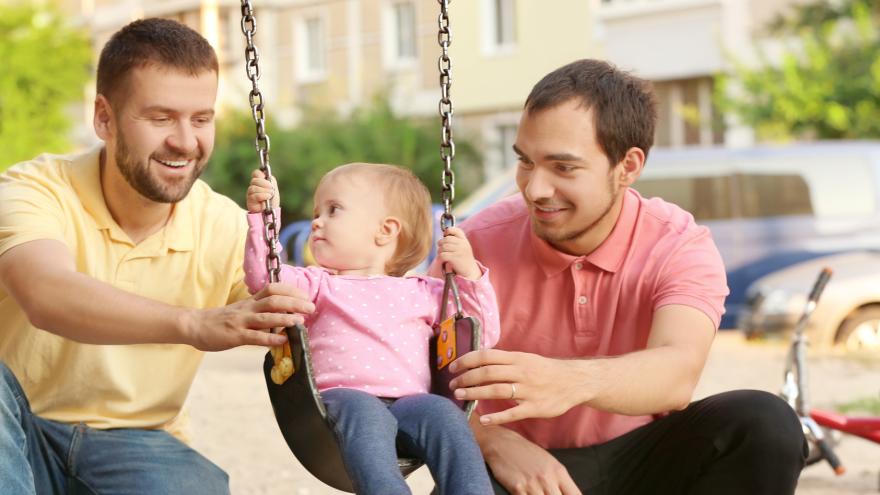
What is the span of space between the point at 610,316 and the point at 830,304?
23.7 feet

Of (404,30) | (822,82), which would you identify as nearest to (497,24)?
(404,30)

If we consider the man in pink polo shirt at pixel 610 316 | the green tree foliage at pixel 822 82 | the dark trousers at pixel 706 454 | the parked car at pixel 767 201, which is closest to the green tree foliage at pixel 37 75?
the green tree foliage at pixel 822 82

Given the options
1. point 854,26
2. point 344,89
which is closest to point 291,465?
point 854,26

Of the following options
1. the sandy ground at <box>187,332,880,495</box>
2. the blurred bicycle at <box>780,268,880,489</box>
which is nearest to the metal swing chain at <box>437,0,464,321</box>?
the blurred bicycle at <box>780,268,880,489</box>

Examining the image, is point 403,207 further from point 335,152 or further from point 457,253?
point 335,152

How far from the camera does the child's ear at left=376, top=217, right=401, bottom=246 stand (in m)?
3.71

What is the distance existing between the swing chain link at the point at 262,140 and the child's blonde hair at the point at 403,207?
0.39 m

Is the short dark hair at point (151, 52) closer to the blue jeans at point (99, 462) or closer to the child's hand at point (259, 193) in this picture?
the child's hand at point (259, 193)

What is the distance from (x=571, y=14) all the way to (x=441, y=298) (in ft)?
67.3

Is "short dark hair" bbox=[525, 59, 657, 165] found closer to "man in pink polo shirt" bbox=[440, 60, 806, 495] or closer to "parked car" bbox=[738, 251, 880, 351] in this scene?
"man in pink polo shirt" bbox=[440, 60, 806, 495]

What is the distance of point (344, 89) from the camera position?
1102 inches

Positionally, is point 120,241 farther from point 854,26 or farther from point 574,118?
point 854,26

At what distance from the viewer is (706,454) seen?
11.9 feet

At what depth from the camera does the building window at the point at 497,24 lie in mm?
25312
